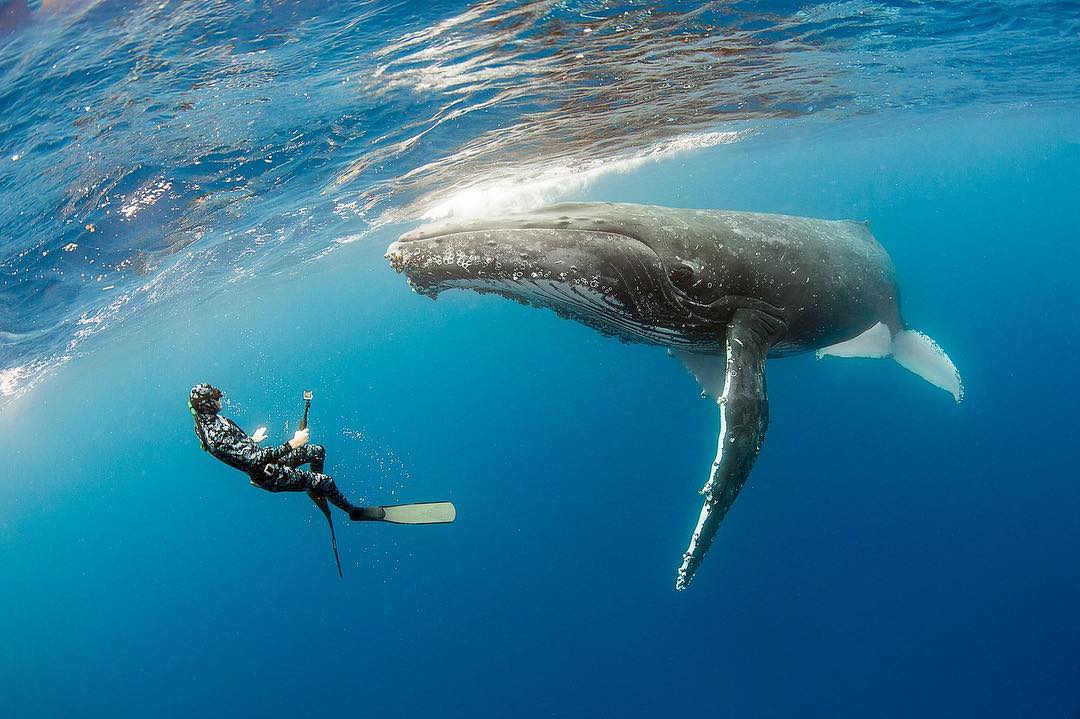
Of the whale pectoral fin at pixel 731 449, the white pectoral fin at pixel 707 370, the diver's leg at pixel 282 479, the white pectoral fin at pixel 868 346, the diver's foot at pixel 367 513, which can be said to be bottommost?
the white pectoral fin at pixel 868 346

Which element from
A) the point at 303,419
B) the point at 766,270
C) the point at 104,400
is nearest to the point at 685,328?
the point at 766,270

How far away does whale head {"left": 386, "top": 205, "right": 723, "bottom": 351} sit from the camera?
4344 millimetres

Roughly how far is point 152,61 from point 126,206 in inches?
215

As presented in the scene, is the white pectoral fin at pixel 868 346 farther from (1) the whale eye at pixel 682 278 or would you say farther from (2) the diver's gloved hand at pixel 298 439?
(2) the diver's gloved hand at pixel 298 439

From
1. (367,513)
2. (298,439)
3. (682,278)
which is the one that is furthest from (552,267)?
(367,513)

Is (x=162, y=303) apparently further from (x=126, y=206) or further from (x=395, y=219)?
(x=126, y=206)

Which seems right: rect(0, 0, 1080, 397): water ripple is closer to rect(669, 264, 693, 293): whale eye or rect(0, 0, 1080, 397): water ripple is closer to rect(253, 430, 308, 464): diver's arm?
rect(669, 264, 693, 293): whale eye

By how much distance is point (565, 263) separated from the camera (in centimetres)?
431

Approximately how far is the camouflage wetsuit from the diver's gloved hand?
4cm

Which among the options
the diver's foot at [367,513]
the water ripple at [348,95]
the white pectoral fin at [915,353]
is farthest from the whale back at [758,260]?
the water ripple at [348,95]

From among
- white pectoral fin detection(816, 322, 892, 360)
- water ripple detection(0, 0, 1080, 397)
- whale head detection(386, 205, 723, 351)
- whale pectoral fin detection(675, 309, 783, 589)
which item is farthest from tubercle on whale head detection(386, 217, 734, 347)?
water ripple detection(0, 0, 1080, 397)

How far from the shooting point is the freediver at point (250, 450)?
14.3 ft

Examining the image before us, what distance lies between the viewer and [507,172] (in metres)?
19.9

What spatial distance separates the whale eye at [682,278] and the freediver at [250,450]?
3330 mm
